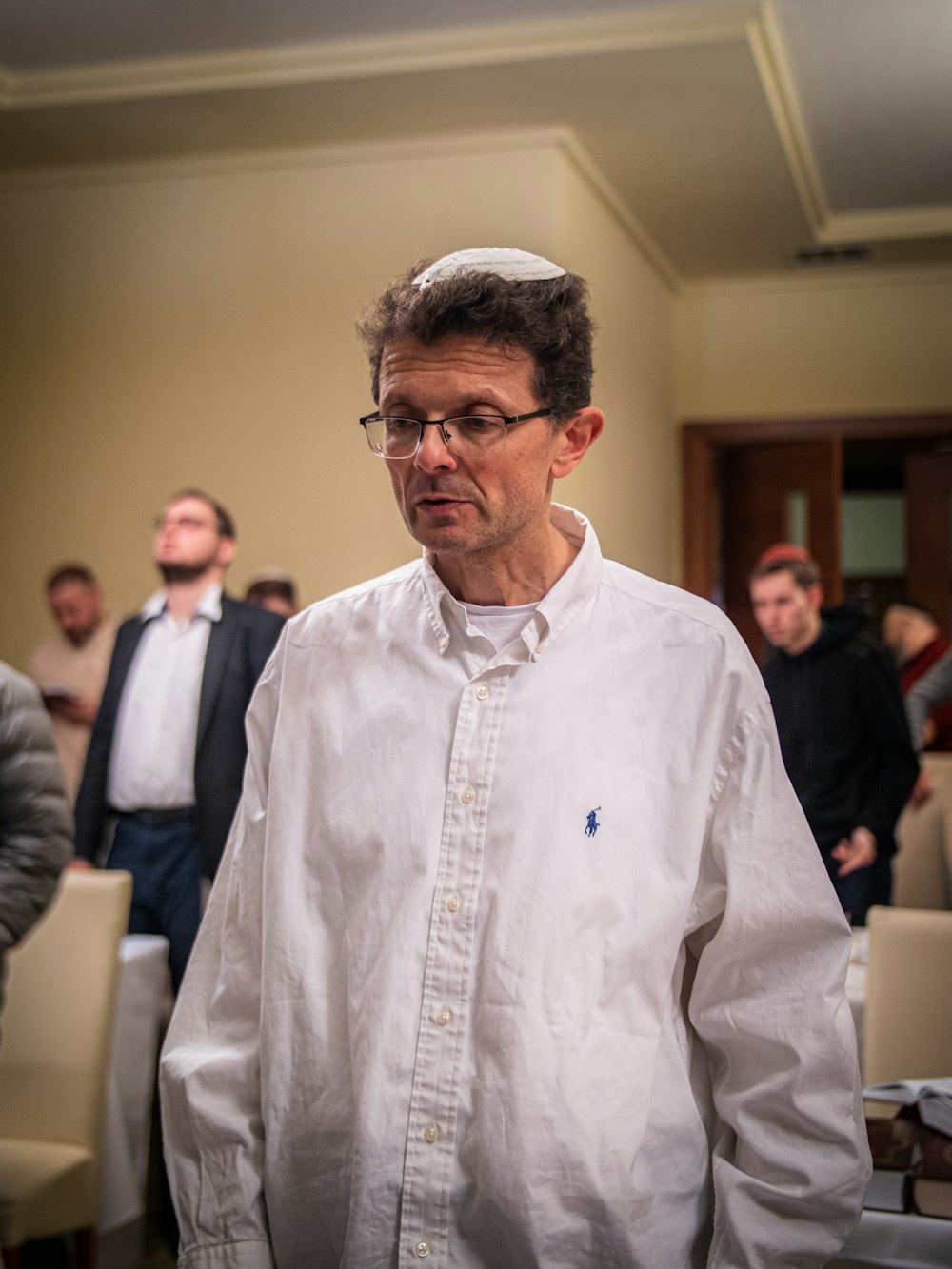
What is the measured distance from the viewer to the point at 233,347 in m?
3.18

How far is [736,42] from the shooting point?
9.48 ft

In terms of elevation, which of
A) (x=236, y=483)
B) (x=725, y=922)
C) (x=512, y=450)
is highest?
(x=236, y=483)

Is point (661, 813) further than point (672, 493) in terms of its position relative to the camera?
No

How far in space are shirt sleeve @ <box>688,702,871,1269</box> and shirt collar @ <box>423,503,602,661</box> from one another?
0.50 feet

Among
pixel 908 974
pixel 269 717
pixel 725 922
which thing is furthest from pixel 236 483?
pixel 725 922

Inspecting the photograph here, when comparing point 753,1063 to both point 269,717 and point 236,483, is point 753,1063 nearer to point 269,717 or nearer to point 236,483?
point 269,717

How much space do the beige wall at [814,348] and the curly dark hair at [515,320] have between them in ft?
13.6

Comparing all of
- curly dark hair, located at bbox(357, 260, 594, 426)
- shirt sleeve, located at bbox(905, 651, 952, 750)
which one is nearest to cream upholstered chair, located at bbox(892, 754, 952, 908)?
shirt sleeve, located at bbox(905, 651, 952, 750)

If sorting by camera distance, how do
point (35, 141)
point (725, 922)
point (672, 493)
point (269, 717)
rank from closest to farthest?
1. point (725, 922)
2. point (269, 717)
3. point (35, 141)
4. point (672, 493)

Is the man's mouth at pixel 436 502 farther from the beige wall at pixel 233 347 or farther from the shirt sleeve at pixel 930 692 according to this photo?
the shirt sleeve at pixel 930 692

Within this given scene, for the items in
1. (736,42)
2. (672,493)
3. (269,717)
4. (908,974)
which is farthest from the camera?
(672,493)

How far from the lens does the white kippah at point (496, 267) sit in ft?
2.97

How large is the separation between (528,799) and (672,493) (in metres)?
3.61

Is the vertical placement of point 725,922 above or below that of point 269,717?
below
